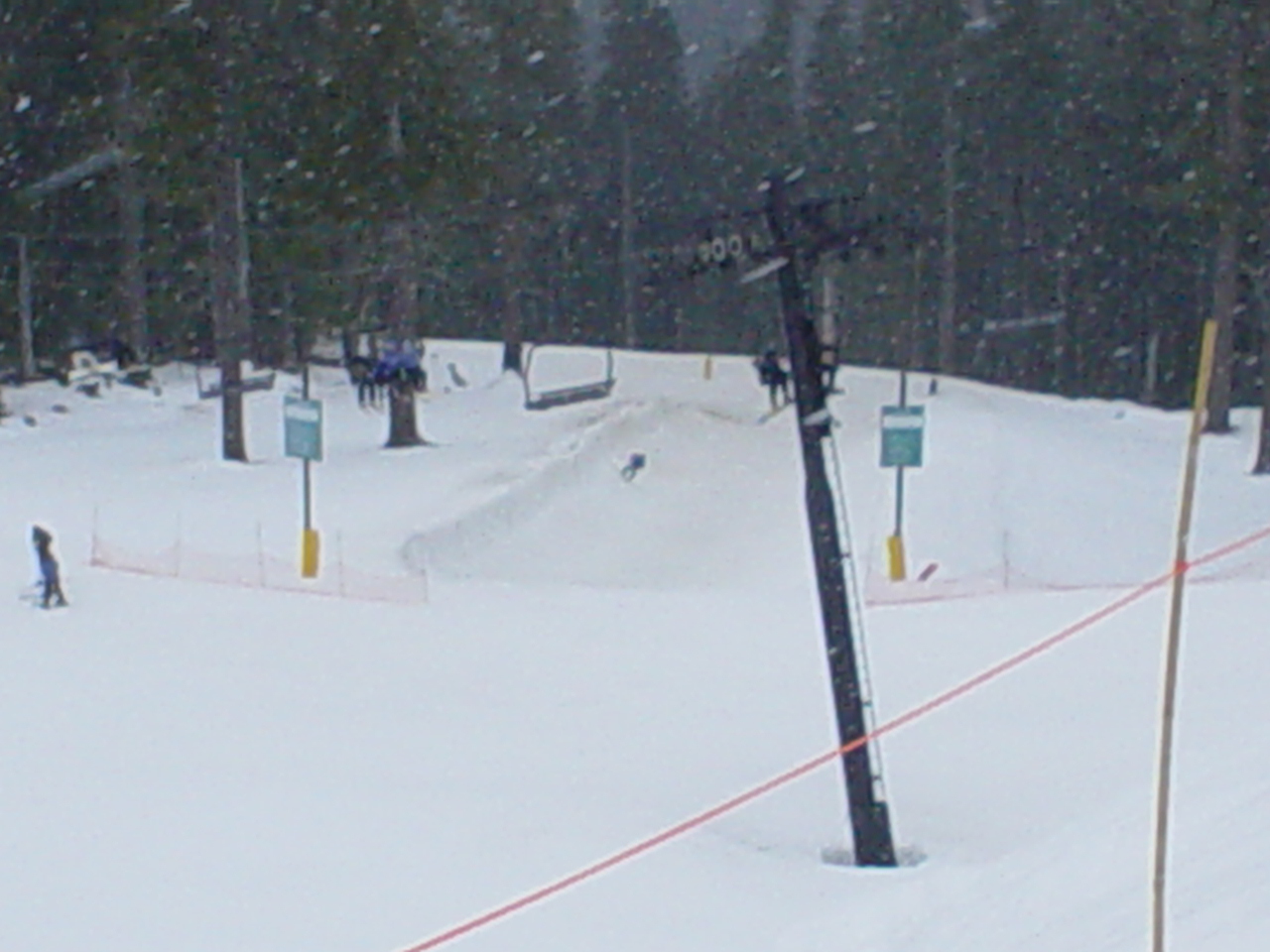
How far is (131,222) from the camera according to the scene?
39719 mm

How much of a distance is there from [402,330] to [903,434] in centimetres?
1439

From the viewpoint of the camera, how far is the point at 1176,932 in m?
Answer: 8.99

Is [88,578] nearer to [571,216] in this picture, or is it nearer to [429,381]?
[429,381]

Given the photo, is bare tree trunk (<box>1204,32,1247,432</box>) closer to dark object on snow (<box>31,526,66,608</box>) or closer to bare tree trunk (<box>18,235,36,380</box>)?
dark object on snow (<box>31,526,66,608</box>)

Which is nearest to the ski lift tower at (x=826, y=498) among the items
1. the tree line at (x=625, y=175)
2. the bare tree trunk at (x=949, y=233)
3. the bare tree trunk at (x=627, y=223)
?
the tree line at (x=625, y=175)

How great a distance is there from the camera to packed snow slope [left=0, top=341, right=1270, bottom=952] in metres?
11.2

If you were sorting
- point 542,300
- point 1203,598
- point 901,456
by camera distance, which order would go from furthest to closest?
point 542,300
point 901,456
point 1203,598

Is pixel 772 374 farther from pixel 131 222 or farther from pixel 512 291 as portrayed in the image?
pixel 131 222

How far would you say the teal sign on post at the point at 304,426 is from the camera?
21750 mm

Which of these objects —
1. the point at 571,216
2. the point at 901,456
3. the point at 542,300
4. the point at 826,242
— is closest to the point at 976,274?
the point at 571,216

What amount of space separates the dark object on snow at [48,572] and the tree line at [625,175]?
263 inches

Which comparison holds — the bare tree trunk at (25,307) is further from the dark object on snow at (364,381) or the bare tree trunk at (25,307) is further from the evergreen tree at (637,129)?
the evergreen tree at (637,129)

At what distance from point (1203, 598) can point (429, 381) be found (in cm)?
2994

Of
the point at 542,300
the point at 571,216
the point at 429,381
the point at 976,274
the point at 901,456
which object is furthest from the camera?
the point at 542,300
